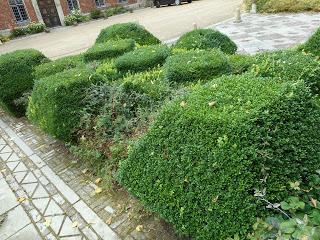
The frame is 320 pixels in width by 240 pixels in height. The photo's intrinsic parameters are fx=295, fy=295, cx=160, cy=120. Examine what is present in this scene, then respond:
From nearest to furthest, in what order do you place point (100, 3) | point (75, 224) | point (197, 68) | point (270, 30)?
point (75, 224) < point (197, 68) < point (270, 30) < point (100, 3)

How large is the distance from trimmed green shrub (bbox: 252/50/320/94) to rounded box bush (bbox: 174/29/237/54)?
2.48 m

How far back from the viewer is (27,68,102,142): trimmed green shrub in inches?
197

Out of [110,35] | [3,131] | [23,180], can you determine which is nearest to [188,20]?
[110,35]

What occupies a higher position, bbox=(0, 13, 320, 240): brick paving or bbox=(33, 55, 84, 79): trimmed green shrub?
bbox=(33, 55, 84, 79): trimmed green shrub

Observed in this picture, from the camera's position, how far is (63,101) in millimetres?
5012

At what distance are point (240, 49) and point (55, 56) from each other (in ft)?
29.7

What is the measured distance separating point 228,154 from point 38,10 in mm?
27334

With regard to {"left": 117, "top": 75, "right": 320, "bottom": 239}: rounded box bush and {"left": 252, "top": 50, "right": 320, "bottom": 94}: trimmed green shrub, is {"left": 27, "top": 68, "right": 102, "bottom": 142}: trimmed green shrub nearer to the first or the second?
{"left": 117, "top": 75, "right": 320, "bottom": 239}: rounded box bush

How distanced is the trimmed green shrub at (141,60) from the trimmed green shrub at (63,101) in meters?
1.05

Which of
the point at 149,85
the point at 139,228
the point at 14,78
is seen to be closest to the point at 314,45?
the point at 149,85

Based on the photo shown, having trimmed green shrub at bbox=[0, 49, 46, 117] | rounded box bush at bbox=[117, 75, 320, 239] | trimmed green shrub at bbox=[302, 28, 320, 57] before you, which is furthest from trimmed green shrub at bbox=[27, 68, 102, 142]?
trimmed green shrub at bbox=[302, 28, 320, 57]

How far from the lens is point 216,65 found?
202 inches

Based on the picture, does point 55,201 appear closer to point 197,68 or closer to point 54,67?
point 197,68

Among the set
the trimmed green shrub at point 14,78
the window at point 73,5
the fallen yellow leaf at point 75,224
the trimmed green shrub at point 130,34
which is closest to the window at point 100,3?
the window at point 73,5
